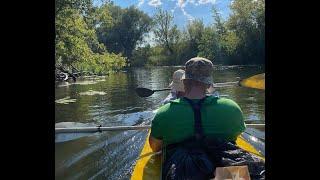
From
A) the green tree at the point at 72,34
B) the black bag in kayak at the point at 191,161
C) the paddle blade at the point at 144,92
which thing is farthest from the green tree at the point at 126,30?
the black bag in kayak at the point at 191,161

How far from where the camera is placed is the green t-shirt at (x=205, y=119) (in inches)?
108

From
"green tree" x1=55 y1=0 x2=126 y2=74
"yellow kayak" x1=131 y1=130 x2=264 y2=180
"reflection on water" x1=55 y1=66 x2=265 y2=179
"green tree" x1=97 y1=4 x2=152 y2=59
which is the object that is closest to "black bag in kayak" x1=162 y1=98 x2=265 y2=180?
"yellow kayak" x1=131 y1=130 x2=264 y2=180

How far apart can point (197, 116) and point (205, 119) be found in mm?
53

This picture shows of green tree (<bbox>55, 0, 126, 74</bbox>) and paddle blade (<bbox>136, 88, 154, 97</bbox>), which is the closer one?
paddle blade (<bbox>136, 88, 154, 97</bbox>)

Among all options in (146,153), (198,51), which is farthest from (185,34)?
(146,153)

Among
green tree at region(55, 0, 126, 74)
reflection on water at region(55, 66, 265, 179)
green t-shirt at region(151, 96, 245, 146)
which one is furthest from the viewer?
green tree at region(55, 0, 126, 74)

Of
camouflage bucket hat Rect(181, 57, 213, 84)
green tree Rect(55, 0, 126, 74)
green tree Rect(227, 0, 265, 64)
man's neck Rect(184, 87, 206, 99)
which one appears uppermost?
green tree Rect(227, 0, 265, 64)

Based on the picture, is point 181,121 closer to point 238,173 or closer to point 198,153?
point 198,153

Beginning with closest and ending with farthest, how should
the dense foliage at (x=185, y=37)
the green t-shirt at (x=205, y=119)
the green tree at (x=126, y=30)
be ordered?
the green t-shirt at (x=205, y=119) < the dense foliage at (x=185, y=37) < the green tree at (x=126, y=30)

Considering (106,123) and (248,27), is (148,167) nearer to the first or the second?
(106,123)

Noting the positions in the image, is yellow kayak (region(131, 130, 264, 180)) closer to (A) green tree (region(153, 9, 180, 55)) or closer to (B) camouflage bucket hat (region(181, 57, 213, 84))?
(B) camouflage bucket hat (region(181, 57, 213, 84))

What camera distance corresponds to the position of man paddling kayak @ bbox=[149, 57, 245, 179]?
2.74 m

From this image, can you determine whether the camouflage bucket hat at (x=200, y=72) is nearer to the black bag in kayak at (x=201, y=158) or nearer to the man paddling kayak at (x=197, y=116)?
the man paddling kayak at (x=197, y=116)

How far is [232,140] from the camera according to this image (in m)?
2.87
